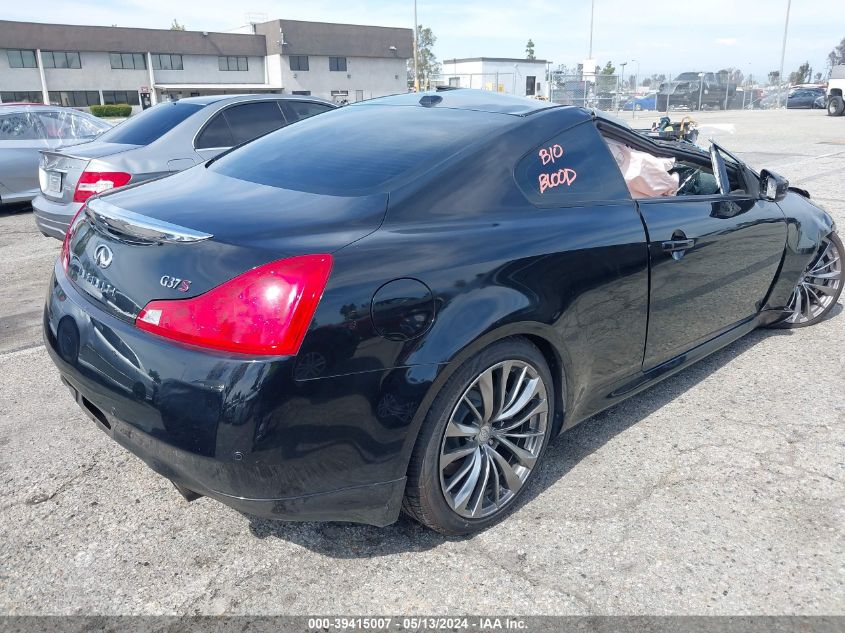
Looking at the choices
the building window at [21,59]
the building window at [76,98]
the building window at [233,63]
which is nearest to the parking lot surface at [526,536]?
the building window at [21,59]

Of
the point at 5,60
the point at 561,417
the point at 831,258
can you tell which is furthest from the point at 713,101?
the point at 5,60

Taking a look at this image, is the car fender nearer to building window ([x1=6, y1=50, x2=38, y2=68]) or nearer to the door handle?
the door handle

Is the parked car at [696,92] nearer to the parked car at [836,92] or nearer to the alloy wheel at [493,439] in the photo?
the parked car at [836,92]

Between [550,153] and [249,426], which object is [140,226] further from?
[550,153]

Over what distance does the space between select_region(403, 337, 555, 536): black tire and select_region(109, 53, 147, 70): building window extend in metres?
60.9

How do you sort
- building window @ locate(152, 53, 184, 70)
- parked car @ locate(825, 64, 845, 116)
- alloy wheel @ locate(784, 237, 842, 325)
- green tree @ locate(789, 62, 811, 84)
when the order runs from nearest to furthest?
alloy wheel @ locate(784, 237, 842, 325)
parked car @ locate(825, 64, 845, 116)
building window @ locate(152, 53, 184, 70)
green tree @ locate(789, 62, 811, 84)

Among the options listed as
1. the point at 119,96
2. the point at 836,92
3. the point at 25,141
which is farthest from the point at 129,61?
the point at 25,141

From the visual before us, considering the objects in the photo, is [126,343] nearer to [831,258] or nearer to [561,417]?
[561,417]

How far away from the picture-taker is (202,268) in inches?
81.0

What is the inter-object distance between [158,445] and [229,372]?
0.39m

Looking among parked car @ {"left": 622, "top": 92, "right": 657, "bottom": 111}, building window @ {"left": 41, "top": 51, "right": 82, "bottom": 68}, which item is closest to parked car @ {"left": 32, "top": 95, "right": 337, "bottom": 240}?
parked car @ {"left": 622, "top": 92, "right": 657, "bottom": 111}

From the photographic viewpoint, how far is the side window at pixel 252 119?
688 centimetres

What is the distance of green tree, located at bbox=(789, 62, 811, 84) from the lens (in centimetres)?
8631

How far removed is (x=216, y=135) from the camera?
262 inches
